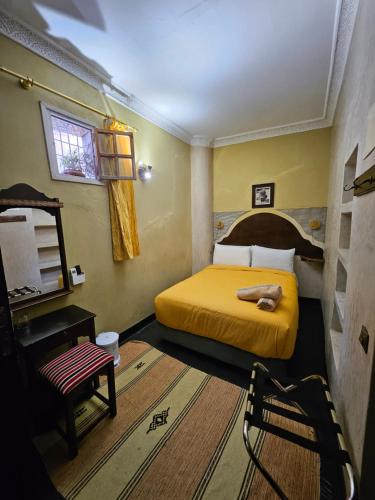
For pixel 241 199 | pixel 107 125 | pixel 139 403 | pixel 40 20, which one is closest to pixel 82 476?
pixel 139 403

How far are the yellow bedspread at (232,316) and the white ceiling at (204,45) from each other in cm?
216

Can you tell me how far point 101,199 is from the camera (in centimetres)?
211

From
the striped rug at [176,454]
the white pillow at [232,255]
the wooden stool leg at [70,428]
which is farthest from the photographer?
the white pillow at [232,255]

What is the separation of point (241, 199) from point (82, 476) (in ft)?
11.7

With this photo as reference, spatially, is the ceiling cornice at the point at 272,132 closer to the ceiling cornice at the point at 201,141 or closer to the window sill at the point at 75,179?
the ceiling cornice at the point at 201,141

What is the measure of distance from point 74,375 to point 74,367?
7cm

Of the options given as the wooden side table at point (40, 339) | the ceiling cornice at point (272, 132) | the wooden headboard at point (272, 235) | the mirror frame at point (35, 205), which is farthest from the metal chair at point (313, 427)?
the ceiling cornice at point (272, 132)

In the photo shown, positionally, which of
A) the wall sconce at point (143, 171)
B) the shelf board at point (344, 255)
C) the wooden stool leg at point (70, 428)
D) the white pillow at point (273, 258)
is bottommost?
the wooden stool leg at point (70, 428)

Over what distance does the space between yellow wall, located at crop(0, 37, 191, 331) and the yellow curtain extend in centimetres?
7

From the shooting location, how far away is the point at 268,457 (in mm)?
1230

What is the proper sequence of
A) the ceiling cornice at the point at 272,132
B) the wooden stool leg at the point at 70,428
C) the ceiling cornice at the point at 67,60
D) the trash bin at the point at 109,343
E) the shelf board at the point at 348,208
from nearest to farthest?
the wooden stool leg at the point at 70,428 < the shelf board at the point at 348,208 < the ceiling cornice at the point at 67,60 < the trash bin at the point at 109,343 < the ceiling cornice at the point at 272,132

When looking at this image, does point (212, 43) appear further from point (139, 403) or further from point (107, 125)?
point (139, 403)

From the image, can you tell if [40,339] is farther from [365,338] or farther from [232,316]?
[365,338]

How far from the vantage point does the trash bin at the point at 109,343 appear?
195cm
